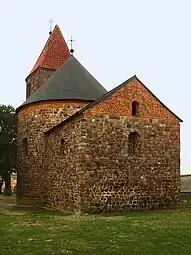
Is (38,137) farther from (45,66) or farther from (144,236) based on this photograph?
(144,236)

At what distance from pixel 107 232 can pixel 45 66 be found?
21.1 meters

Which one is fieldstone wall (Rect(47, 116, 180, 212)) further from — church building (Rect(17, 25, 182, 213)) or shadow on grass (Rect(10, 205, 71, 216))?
→ shadow on grass (Rect(10, 205, 71, 216))

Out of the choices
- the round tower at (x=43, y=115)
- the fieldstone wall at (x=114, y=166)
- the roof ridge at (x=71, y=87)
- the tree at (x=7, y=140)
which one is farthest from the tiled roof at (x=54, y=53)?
the fieldstone wall at (x=114, y=166)

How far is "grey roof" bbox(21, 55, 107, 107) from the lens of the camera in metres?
21.9

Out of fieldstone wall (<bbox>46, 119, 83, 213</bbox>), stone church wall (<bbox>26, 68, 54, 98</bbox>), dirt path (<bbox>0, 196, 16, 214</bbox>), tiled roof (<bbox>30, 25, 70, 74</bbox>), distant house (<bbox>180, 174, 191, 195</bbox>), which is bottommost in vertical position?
dirt path (<bbox>0, 196, 16, 214</bbox>)

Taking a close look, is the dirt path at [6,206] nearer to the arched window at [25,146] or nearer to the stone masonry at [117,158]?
the stone masonry at [117,158]

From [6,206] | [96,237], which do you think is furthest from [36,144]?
[96,237]

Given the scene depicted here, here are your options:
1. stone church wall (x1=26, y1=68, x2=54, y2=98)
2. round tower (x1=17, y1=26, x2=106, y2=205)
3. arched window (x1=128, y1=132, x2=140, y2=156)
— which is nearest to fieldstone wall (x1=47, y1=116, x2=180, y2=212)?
arched window (x1=128, y1=132, x2=140, y2=156)

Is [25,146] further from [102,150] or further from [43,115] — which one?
[102,150]

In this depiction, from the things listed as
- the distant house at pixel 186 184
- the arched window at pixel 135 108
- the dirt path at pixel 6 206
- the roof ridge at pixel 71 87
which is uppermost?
the roof ridge at pixel 71 87

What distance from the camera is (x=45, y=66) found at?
29469mm

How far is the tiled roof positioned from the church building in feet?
24.5

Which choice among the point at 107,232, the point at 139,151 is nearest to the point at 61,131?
the point at 139,151

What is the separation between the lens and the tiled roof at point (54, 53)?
29.8 metres
